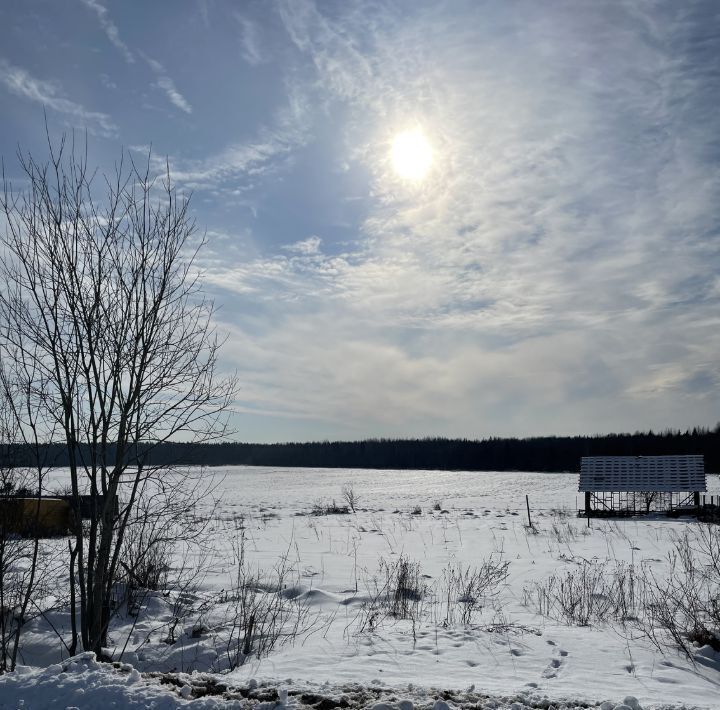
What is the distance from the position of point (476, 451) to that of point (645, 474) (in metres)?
79.8

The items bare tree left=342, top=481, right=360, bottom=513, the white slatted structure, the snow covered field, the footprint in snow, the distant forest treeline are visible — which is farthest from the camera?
the distant forest treeline

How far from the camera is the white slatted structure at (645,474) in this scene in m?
27.5

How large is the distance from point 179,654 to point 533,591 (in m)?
5.50

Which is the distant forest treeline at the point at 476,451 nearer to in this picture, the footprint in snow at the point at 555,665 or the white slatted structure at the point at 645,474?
the white slatted structure at the point at 645,474

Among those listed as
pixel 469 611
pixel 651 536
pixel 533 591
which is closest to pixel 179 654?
pixel 469 611

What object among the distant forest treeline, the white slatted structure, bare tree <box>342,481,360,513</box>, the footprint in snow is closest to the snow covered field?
the footprint in snow

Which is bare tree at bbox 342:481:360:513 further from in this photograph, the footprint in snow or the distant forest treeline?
the distant forest treeline

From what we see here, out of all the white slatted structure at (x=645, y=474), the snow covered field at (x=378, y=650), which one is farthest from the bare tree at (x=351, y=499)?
the snow covered field at (x=378, y=650)

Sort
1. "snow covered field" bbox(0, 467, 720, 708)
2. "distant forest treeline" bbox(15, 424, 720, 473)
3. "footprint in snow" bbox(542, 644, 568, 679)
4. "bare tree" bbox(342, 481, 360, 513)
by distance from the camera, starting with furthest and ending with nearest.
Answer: "distant forest treeline" bbox(15, 424, 720, 473) < "bare tree" bbox(342, 481, 360, 513) < "footprint in snow" bbox(542, 644, 568, 679) < "snow covered field" bbox(0, 467, 720, 708)

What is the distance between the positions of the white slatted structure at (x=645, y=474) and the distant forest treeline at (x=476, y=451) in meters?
54.5

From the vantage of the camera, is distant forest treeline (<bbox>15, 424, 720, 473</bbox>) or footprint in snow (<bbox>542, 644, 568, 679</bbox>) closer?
footprint in snow (<bbox>542, 644, 568, 679</bbox>)

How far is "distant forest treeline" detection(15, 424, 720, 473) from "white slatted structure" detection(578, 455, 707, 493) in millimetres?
54470

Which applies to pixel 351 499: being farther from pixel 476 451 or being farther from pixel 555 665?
pixel 476 451

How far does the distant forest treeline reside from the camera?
88438 millimetres
